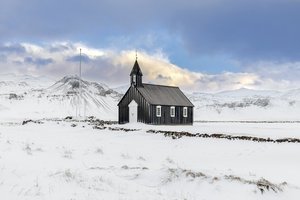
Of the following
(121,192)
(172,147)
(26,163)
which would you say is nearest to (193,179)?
(121,192)

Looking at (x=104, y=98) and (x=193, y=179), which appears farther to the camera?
(x=104, y=98)

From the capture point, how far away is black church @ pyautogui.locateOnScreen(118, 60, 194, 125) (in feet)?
165

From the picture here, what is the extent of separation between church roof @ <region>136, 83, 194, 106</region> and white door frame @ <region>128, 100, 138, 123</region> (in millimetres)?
2029

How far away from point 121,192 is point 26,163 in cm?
561

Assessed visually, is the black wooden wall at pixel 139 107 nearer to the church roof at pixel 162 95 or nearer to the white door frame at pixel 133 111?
the white door frame at pixel 133 111

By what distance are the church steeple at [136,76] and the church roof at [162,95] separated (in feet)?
2.53

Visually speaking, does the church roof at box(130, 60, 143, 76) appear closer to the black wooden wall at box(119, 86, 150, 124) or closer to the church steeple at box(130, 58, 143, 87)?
the church steeple at box(130, 58, 143, 87)

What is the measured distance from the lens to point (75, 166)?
14250 mm

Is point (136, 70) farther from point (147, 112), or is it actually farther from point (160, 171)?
point (160, 171)

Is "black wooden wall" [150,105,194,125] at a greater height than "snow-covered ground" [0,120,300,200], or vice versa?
"black wooden wall" [150,105,194,125]

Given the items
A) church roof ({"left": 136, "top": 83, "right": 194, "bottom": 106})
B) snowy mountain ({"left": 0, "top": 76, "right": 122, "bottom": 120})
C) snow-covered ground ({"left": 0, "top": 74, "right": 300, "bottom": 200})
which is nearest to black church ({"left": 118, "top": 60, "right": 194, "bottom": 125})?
church roof ({"left": 136, "top": 83, "right": 194, "bottom": 106})

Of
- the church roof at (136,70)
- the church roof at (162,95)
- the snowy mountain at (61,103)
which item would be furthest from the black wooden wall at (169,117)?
the snowy mountain at (61,103)

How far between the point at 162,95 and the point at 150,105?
4.31 metres

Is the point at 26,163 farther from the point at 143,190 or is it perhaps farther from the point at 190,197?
the point at 190,197
